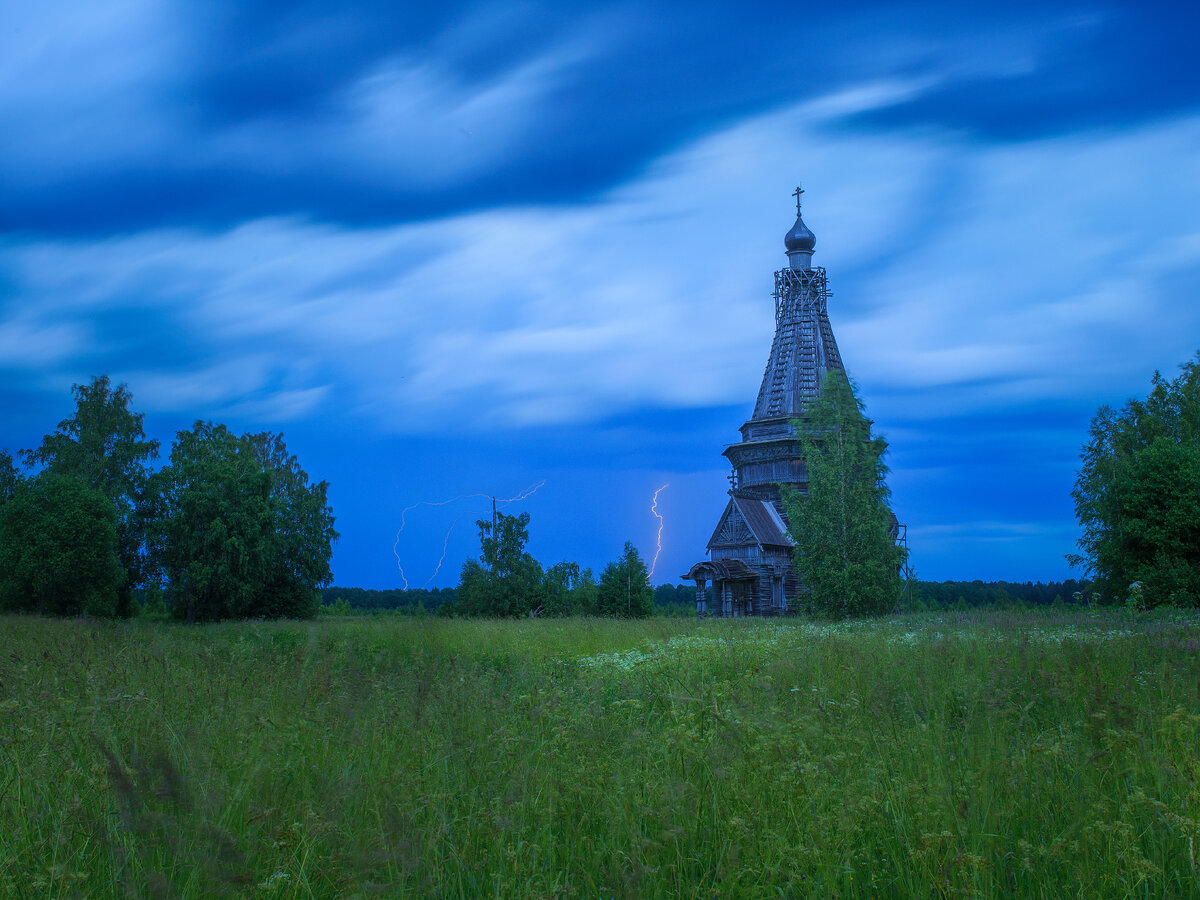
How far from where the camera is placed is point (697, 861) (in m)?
3.52

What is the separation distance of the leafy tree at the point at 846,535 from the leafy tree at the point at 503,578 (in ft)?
69.1

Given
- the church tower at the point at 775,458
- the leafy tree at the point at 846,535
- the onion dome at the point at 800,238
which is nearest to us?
the leafy tree at the point at 846,535

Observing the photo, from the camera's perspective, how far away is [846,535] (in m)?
24.6

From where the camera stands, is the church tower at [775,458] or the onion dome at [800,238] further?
the onion dome at [800,238]

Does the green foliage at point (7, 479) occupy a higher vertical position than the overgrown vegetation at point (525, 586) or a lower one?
higher

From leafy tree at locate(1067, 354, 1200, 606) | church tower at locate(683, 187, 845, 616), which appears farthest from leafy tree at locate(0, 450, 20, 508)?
leafy tree at locate(1067, 354, 1200, 606)

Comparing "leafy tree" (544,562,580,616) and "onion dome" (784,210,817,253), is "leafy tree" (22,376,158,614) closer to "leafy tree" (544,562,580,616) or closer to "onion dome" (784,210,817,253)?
"leafy tree" (544,562,580,616)

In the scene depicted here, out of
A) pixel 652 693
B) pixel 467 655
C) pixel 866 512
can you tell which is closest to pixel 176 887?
pixel 652 693

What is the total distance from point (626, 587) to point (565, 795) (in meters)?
44.0

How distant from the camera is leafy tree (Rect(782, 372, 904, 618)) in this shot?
24.2 m

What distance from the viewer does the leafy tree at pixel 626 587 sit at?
47.0 metres

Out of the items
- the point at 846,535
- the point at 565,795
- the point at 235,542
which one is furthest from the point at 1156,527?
the point at 235,542

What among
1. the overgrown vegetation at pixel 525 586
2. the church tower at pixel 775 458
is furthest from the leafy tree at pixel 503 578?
the church tower at pixel 775 458

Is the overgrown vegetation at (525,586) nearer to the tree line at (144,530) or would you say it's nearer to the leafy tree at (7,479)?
the tree line at (144,530)
